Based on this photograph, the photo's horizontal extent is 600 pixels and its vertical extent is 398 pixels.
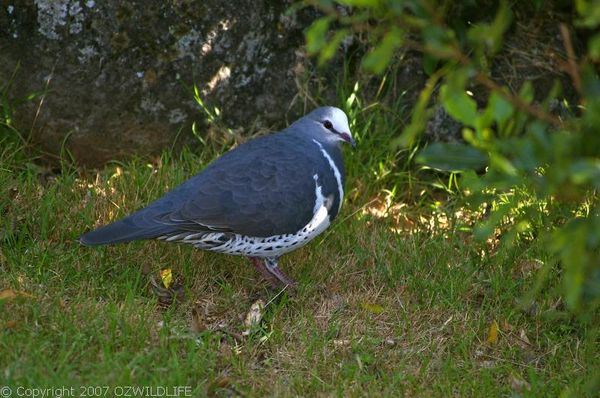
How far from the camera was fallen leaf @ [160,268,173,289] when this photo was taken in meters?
4.43

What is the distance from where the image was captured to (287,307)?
4426 mm

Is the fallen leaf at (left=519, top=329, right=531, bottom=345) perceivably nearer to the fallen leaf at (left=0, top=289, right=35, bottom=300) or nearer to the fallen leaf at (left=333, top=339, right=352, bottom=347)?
the fallen leaf at (left=333, top=339, right=352, bottom=347)

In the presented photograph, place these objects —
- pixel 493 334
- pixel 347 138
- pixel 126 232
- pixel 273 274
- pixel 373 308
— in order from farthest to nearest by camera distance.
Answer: pixel 347 138, pixel 273 274, pixel 373 308, pixel 493 334, pixel 126 232

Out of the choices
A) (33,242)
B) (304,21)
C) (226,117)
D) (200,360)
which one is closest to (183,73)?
(226,117)

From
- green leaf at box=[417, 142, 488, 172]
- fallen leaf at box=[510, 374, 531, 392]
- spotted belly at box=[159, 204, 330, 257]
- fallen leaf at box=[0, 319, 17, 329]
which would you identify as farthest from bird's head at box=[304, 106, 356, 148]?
green leaf at box=[417, 142, 488, 172]

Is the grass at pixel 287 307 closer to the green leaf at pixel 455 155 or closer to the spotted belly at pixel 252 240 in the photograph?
the spotted belly at pixel 252 240

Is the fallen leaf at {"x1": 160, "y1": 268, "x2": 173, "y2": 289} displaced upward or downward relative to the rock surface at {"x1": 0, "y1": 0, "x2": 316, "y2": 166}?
downward

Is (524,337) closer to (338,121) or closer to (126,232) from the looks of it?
(338,121)

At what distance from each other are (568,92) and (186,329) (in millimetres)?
3004

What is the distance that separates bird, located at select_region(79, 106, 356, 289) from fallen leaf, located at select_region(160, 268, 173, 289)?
250mm

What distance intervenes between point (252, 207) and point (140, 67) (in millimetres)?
A: 1477

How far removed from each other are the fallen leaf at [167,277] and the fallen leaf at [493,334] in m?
1.65

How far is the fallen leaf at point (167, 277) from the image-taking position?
174 inches

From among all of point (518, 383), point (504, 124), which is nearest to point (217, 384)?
point (518, 383)
